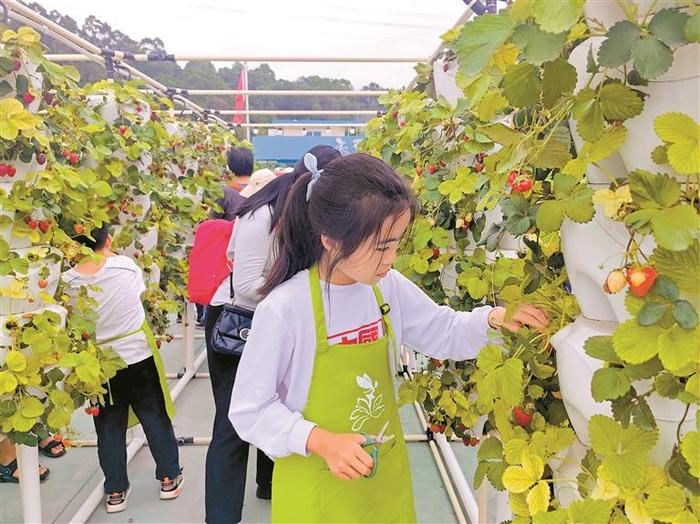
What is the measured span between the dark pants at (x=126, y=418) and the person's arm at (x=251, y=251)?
30.0 inches

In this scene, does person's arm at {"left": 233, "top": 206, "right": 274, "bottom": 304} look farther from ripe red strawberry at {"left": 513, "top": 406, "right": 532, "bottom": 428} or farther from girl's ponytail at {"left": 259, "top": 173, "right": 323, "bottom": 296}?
ripe red strawberry at {"left": 513, "top": 406, "right": 532, "bottom": 428}

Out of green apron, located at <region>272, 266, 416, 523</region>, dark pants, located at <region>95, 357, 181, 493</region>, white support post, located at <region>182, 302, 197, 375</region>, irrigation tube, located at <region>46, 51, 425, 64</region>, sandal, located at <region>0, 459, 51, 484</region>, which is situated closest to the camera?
green apron, located at <region>272, 266, 416, 523</region>

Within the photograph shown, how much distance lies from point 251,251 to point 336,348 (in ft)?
2.66

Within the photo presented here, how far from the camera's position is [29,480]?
194 centimetres

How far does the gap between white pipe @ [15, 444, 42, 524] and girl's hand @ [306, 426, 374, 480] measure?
4.31 feet

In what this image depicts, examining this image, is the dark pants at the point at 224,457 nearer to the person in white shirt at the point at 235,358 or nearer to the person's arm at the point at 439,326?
the person in white shirt at the point at 235,358

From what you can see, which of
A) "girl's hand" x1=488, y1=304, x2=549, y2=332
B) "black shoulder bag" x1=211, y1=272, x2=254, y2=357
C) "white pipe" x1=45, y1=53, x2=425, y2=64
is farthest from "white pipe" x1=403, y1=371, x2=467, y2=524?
"white pipe" x1=45, y1=53, x2=425, y2=64

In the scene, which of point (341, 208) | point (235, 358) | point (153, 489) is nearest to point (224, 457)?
point (235, 358)

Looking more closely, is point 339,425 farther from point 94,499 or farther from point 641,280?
point 94,499

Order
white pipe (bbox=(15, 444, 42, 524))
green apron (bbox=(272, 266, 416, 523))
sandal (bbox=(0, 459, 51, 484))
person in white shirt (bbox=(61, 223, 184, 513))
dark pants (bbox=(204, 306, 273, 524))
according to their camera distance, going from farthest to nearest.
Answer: sandal (bbox=(0, 459, 51, 484)) < person in white shirt (bbox=(61, 223, 184, 513)) < dark pants (bbox=(204, 306, 273, 524)) < white pipe (bbox=(15, 444, 42, 524)) < green apron (bbox=(272, 266, 416, 523))

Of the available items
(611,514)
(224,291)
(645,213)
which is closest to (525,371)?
(611,514)

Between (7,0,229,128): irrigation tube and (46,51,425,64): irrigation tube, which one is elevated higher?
(46,51,425,64): irrigation tube

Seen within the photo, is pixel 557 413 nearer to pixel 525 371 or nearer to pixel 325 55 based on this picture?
pixel 525 371

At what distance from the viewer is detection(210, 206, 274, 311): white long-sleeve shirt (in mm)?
1883
